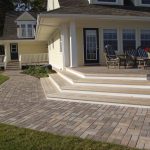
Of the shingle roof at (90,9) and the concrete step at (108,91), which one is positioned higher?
the shingle roof at (90,9)

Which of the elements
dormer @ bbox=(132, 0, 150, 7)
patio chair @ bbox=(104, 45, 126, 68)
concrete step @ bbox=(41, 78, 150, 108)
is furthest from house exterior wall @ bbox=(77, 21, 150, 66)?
concrete step @ bbox=(41, 78, 150, 108)

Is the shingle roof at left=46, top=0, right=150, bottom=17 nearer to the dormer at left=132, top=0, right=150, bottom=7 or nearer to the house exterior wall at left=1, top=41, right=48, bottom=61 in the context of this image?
the dormer at left=132, top=0, right=150, bottom=7

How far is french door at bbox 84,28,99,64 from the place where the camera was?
1527 cm

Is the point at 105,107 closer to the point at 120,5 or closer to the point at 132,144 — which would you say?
the point at 132,144

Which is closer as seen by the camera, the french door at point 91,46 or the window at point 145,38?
the french door at point 91,46

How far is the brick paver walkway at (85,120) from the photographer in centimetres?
530

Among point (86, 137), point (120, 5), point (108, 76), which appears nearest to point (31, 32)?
point (120, 5)

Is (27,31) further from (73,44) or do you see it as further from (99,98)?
(99,98)

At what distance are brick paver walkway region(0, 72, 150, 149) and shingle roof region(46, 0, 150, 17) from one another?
20.5 ft

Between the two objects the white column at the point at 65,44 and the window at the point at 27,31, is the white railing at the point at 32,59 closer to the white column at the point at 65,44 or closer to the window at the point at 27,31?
the window at the point at 27,31

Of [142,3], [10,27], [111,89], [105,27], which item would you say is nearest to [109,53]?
[105,27]

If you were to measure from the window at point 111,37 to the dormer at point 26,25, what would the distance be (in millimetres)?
17862

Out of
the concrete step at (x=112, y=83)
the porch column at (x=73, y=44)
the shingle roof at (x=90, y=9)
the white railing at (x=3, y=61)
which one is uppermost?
the shingle roof at (x=90, y=9)

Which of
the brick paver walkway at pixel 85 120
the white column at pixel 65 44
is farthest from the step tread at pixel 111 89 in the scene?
the white column at pixel 65 44
